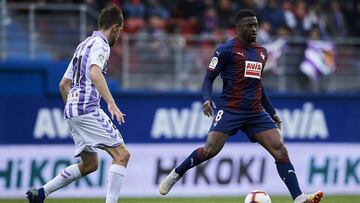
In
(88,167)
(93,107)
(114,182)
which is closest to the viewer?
(114,182)

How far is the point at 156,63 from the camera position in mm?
19000

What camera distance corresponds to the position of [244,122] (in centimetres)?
1098

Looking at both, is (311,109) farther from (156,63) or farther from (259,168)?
(156,63)

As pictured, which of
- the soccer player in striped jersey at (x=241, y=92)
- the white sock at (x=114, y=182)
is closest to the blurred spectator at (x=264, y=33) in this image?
the soccer player in striped jersey at (x=241, y=92)

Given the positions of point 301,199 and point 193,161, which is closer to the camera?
point 301,199

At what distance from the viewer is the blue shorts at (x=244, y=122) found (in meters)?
10.9

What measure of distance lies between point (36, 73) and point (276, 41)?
5295 millimetres

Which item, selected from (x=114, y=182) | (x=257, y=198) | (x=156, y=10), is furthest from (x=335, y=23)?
(x=114, y=182)

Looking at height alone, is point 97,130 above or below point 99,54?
below

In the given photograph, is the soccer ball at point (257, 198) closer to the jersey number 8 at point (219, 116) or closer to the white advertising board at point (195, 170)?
the jersey number 8 at point (219, 116)

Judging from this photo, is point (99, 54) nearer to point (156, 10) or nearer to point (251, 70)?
point (251, 70)

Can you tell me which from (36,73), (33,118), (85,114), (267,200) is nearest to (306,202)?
(267,200)

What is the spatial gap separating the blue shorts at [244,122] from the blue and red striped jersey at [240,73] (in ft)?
0.24

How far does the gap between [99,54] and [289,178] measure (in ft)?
8.91
